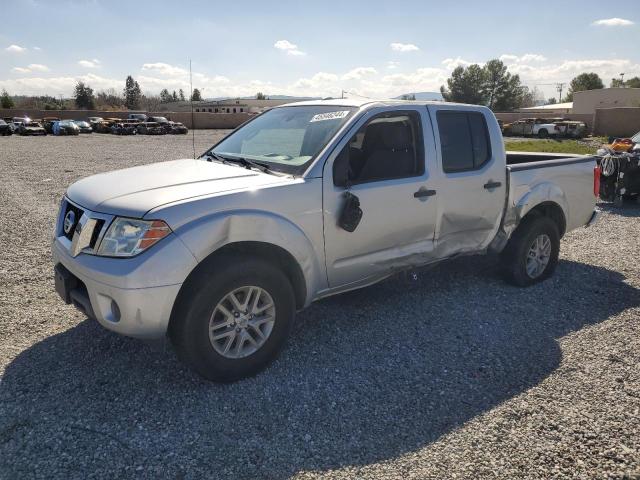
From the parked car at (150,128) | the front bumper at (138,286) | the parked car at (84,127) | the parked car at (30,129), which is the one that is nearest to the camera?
the front bumper at (138,286)

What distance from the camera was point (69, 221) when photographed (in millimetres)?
3588

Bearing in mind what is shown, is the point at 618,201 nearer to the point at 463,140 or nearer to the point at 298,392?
the point at 463,140

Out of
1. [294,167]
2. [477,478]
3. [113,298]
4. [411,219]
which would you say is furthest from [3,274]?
[477,478]

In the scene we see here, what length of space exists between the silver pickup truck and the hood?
0.05 ft

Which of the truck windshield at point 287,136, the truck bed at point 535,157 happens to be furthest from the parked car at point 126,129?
the truck windshield at point 287,136

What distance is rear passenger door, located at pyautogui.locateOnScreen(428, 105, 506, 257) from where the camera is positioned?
4.43 metres

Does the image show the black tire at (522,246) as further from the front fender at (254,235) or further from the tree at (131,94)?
the tree at (131,94)

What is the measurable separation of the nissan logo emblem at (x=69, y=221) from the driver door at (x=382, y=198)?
176cm

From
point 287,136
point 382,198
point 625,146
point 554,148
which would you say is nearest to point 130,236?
point 287,136

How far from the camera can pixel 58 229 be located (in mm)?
3709

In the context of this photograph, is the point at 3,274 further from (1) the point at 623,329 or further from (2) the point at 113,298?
(1) the point at 623,329

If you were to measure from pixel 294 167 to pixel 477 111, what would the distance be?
2.15m

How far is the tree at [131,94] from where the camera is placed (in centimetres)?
10239

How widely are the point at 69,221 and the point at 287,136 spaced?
1.81 meters
